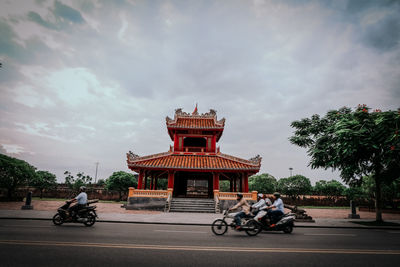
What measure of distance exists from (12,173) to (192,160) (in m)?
20.9

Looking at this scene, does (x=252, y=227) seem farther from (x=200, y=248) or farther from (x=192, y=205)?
(x=192, y=205)

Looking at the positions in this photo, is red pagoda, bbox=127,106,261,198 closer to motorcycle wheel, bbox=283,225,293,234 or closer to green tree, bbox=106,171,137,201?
green tree, bbox=106,171,137,201

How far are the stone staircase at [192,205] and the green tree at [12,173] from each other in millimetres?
18793

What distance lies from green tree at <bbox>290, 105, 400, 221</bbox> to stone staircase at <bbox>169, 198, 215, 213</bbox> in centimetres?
968

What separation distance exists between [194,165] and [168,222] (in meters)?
9.63

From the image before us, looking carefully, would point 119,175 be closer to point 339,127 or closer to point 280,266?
point 339,127

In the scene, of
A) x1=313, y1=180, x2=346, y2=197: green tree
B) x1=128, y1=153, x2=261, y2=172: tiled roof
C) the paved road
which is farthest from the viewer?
x1=313, y1=180, x2=346, y2=197: green tree

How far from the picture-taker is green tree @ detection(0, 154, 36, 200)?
935 inches

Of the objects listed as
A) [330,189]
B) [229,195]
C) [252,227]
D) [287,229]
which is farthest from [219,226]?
[330,189]

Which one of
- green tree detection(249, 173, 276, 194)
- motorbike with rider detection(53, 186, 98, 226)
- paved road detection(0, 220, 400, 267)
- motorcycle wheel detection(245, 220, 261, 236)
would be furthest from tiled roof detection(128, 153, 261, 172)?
green tree detection(249, 173, 276, 194)

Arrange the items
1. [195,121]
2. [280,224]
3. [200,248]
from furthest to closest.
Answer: [195,121], [280,224], [200,248]

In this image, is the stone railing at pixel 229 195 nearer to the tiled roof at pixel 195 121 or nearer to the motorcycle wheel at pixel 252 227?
the tiled roof at pixel 195 121

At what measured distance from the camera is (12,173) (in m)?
24.1

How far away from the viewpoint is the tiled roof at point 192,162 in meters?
21.0
